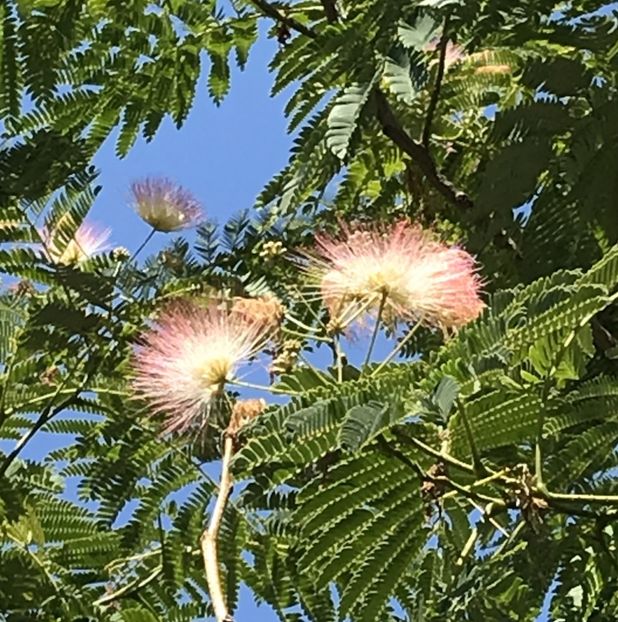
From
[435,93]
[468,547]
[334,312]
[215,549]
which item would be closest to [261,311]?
[334,312]

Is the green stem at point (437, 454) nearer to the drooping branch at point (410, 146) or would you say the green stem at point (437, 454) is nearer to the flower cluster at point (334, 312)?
the flower cluster at point (334, 312)

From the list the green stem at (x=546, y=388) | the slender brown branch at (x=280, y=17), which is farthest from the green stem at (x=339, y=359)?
the slender brown branch at (x=280, y=17)

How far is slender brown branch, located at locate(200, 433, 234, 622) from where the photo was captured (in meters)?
1.03

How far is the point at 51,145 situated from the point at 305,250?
1.58 ft

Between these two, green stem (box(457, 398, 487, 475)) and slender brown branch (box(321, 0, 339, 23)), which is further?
slender brown branch (box(321, 0, 339, 23))

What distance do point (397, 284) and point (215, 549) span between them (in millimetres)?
538

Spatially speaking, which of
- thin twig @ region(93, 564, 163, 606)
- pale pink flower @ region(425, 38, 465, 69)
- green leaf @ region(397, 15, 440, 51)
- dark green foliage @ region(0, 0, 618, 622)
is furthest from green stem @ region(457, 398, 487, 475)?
pale pink flower @ region(425, 38, 465, 69)

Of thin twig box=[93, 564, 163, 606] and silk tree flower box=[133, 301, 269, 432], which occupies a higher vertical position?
silk tree flower box=[133, 301, 269, 432]

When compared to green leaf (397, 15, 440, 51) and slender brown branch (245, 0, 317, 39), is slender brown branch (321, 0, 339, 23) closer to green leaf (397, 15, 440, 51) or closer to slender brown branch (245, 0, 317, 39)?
slender brown branch (245, 0, 317, 39)

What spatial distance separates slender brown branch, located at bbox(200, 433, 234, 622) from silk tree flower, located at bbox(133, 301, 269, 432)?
0.42ft

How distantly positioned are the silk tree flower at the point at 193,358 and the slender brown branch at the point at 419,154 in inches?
24.5

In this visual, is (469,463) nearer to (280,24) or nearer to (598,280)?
(598,280)

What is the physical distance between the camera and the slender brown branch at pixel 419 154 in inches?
86.8

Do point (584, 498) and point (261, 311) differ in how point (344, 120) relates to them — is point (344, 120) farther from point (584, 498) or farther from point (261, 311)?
point (584, 498)
